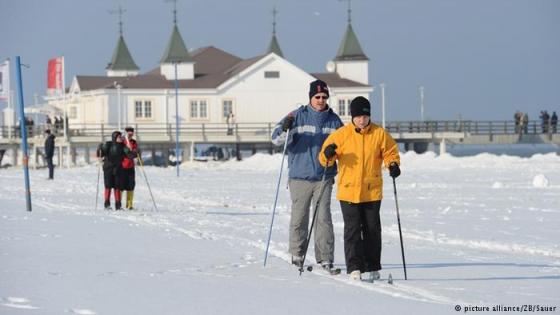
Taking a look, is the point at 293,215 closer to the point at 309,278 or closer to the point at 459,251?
the point at 309,278

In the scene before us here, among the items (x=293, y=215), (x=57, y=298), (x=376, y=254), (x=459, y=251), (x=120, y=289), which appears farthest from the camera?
(x=459, y=251)

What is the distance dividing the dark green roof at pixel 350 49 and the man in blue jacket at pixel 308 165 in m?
54.6

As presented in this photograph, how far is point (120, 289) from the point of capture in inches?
348

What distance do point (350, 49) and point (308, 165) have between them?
55.1 metres

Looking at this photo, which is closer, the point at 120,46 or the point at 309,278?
the point at 309,278

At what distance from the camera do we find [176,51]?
208ft

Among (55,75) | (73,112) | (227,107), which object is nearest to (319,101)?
(55,75)

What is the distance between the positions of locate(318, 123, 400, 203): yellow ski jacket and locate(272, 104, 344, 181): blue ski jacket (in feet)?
2.51

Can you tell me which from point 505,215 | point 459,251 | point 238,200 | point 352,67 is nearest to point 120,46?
point 352,67

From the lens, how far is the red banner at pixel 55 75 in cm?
5563

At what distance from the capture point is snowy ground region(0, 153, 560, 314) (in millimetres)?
8375

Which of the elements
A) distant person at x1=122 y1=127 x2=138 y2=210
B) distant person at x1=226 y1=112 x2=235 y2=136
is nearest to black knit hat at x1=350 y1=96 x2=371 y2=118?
distant person at x1=122 y1=127 x2=138 y2=210

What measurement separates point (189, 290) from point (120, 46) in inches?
2609

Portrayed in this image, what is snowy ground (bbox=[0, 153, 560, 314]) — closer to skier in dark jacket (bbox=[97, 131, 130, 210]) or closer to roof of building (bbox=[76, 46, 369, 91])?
skier in dark jacket (bbox=[97, 131, 130, 210])
